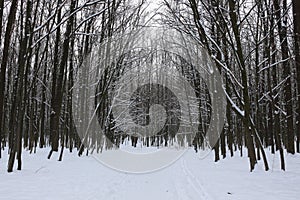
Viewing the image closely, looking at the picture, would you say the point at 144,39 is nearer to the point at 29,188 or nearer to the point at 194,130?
the point at 194,130

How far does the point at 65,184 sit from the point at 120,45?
9809mm

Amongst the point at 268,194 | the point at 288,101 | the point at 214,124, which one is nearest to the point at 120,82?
the point at 214,124

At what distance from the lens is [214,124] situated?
17.5 metres

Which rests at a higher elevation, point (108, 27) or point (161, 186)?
point (108, 27)

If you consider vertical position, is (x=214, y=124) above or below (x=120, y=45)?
below

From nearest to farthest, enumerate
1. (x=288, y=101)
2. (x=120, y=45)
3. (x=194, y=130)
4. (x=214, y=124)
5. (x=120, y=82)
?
(x=288, y=101), (x=120, y=45), (x=214, y=124), (x=120, y=82), (x=194, y=130)

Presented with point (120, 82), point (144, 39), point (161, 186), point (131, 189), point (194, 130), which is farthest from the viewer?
point (194, 130)

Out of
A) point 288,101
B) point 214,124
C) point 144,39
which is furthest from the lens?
point 144,39

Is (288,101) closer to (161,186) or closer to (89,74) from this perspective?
(161,186)

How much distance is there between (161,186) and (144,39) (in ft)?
43.2

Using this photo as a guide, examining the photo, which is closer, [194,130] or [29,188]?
[29,188]

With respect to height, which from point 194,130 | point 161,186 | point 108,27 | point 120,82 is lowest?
point 161,186

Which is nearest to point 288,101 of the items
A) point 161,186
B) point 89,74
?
point 161,186

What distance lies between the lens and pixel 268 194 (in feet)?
18.1
